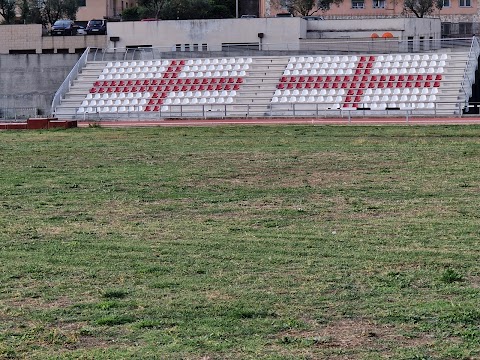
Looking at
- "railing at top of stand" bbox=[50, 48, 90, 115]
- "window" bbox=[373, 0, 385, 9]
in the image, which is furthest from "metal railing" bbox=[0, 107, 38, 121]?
"window" bbox=[373, 0, 385, 9]

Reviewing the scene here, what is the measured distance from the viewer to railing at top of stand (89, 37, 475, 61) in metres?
50.6

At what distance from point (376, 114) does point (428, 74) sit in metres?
4.79

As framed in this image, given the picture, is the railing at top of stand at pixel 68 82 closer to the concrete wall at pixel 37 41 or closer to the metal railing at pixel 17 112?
the metal railing at pixel 17 112

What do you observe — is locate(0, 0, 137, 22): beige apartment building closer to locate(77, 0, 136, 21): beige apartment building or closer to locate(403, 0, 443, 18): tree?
locate(77, 0, 136, 21): beige apartment building

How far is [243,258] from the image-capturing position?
13.2 metres

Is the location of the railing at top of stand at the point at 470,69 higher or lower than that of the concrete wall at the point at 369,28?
lower

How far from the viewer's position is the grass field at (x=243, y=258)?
9.64 m

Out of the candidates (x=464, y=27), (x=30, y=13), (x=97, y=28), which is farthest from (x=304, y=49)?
(x=30, y=13)

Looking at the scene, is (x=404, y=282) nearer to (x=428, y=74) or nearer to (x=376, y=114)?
(x=376, y=114)

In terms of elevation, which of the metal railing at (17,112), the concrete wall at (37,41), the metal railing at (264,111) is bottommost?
the metal railing at (17,112)

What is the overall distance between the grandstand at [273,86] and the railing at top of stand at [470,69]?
5cm

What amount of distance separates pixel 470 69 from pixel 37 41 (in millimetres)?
31243

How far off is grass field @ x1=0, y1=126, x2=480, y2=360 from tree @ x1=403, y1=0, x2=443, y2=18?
5346 centimetres

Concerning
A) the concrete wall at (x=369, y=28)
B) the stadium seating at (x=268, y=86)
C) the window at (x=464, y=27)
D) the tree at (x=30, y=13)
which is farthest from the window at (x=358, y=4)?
the stadium seating at (x=268, y=86)
